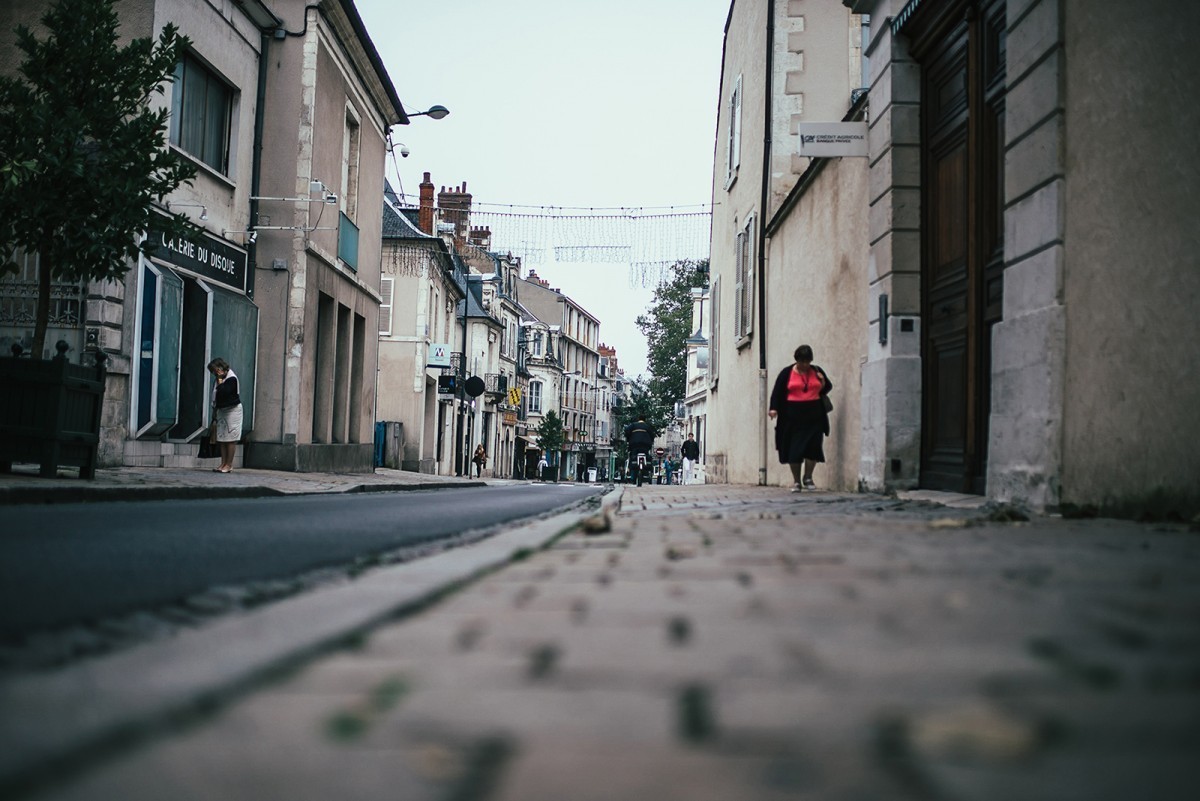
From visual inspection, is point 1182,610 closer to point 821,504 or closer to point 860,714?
point 860,714

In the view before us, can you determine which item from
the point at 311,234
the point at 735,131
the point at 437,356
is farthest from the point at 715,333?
the point at 437,356

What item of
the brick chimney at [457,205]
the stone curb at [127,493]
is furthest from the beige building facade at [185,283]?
the brick chimney at [457,205]

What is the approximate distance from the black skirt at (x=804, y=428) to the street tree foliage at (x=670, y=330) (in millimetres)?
45527

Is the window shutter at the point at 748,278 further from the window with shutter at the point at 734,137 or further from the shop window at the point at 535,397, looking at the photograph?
the shop window at the point at 535,397

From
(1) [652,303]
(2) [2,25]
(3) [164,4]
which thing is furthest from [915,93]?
(1) [652,303]

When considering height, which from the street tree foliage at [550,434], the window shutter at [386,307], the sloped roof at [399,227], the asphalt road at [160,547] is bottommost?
the asphalt road at [160,547]

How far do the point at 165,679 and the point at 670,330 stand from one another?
5846cm

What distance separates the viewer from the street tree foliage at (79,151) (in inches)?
369

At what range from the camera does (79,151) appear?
9.52 m

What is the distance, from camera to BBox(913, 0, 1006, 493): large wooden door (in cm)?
818

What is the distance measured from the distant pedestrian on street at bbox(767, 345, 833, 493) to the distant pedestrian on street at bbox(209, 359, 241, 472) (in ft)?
24.1

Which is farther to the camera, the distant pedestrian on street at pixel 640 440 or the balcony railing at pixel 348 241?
the distant pedestrian on street at pixel 640 440

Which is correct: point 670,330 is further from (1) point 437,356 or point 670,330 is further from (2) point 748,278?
(2) point 748,278

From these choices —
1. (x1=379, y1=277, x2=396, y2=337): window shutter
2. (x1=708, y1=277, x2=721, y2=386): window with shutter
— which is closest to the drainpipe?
(x1=708, y1=277, x2=721, y2=386): window with shutter
